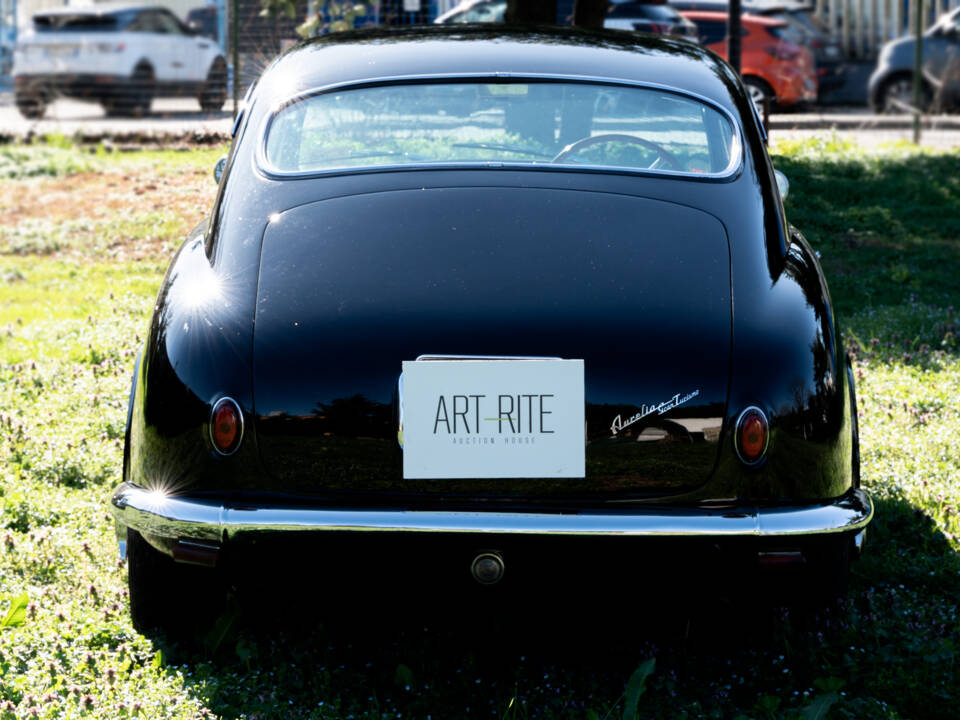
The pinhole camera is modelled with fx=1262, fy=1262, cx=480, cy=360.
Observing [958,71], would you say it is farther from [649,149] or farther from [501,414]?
[501,414]

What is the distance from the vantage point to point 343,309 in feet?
9.55

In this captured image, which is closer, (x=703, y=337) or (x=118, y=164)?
(x=703, y=337)

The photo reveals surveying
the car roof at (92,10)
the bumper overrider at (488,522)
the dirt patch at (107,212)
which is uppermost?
the car roof at (92,10)

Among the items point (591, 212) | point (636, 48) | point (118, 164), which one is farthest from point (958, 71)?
point (591, 212)

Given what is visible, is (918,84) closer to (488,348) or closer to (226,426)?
(488,348)

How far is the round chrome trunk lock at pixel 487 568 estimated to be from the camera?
2.86 metres

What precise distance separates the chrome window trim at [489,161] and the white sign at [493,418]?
0.78 m

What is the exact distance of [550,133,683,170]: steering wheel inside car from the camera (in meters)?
3.64

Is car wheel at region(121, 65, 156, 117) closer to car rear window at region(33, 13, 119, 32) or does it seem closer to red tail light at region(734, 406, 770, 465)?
car rear window at region(33, 13, 119, 32)

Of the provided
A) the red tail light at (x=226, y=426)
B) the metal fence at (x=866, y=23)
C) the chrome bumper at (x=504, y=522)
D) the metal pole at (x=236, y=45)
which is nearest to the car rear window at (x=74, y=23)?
the metal pole at (x=236, y=45)

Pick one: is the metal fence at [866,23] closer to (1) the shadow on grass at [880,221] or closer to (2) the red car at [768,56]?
(2) the red car at [768,56]

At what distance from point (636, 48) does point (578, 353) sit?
1.63 m

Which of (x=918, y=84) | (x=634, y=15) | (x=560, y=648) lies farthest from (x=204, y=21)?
(x=560, y=648)

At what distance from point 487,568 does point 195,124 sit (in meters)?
10.4
